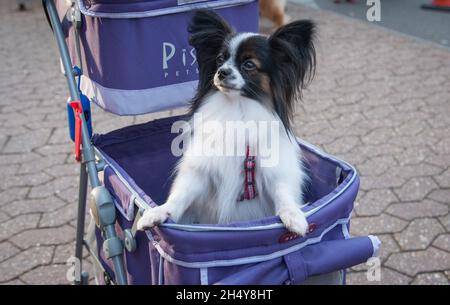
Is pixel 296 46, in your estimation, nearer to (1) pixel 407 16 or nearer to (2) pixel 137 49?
(2) pixel 137 49

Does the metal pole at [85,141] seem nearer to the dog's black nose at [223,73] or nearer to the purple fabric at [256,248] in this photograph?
the purple fabric at [256,248]

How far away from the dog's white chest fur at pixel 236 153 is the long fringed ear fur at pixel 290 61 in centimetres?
8

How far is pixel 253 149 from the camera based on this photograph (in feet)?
6.24

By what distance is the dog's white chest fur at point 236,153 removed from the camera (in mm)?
1907

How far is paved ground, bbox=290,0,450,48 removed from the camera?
733cm

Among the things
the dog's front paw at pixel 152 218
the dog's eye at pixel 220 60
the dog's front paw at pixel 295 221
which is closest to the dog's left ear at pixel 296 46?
the dog's eye at pixel 220 60

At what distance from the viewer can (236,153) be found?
6.26ft

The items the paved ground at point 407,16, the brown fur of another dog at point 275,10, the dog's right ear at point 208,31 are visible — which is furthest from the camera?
the paved ground at point 407,16

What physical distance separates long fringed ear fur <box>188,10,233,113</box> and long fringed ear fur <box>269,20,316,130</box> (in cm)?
22

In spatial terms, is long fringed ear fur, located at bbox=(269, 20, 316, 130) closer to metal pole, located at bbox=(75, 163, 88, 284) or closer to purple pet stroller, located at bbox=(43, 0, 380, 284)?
purple pet stroller, located at bbox=(43, 0, 380, 284)

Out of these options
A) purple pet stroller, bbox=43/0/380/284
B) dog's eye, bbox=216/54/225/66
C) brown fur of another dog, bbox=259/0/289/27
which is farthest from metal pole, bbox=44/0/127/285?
brown fur of another dog, bbox=259/0/289/27

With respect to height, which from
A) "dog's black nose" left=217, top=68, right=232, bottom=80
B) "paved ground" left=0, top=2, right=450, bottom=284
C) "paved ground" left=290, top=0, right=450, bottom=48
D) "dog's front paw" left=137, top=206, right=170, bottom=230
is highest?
"dog's black nose" left=217, top=68, right=232, bottom=80

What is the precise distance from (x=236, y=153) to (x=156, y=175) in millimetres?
706

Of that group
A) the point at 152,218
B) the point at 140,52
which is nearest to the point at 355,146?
the point at 140,52
